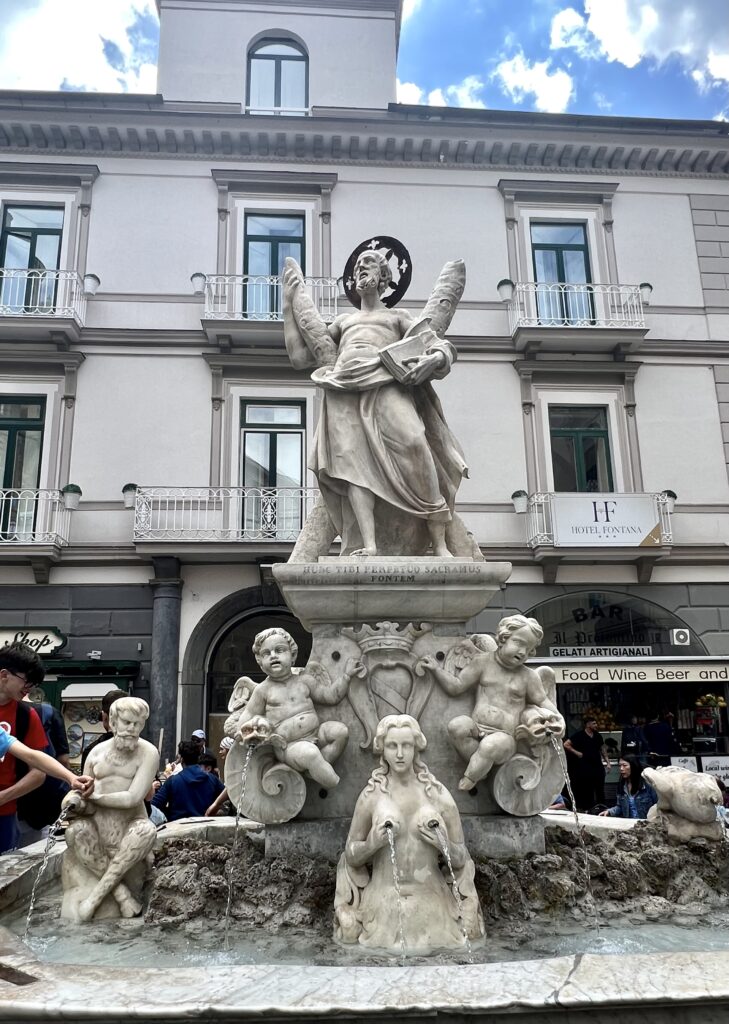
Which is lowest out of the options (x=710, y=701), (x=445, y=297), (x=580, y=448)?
(x=710, y=701)

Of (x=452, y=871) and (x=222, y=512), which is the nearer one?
(x=452, y=871)

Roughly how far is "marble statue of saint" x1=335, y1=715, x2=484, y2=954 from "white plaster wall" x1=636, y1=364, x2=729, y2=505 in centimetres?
1370

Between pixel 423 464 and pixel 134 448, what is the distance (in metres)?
11.5

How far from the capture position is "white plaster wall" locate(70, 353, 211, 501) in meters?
15.3

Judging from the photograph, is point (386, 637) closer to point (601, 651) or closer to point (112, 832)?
point (112, 832)

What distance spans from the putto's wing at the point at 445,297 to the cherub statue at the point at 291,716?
2.40m

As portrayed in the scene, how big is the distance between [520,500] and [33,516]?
29.9 ft

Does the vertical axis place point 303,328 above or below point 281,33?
below

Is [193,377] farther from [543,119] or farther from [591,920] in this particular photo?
[591,920]

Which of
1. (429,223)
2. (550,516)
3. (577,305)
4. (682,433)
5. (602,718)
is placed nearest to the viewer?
(602,718)

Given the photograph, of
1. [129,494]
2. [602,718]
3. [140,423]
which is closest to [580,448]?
[602,718]

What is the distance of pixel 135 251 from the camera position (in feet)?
53.9

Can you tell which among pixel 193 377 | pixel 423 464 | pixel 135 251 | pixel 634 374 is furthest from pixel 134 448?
pixel 423 464

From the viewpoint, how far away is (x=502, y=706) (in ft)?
13.8
